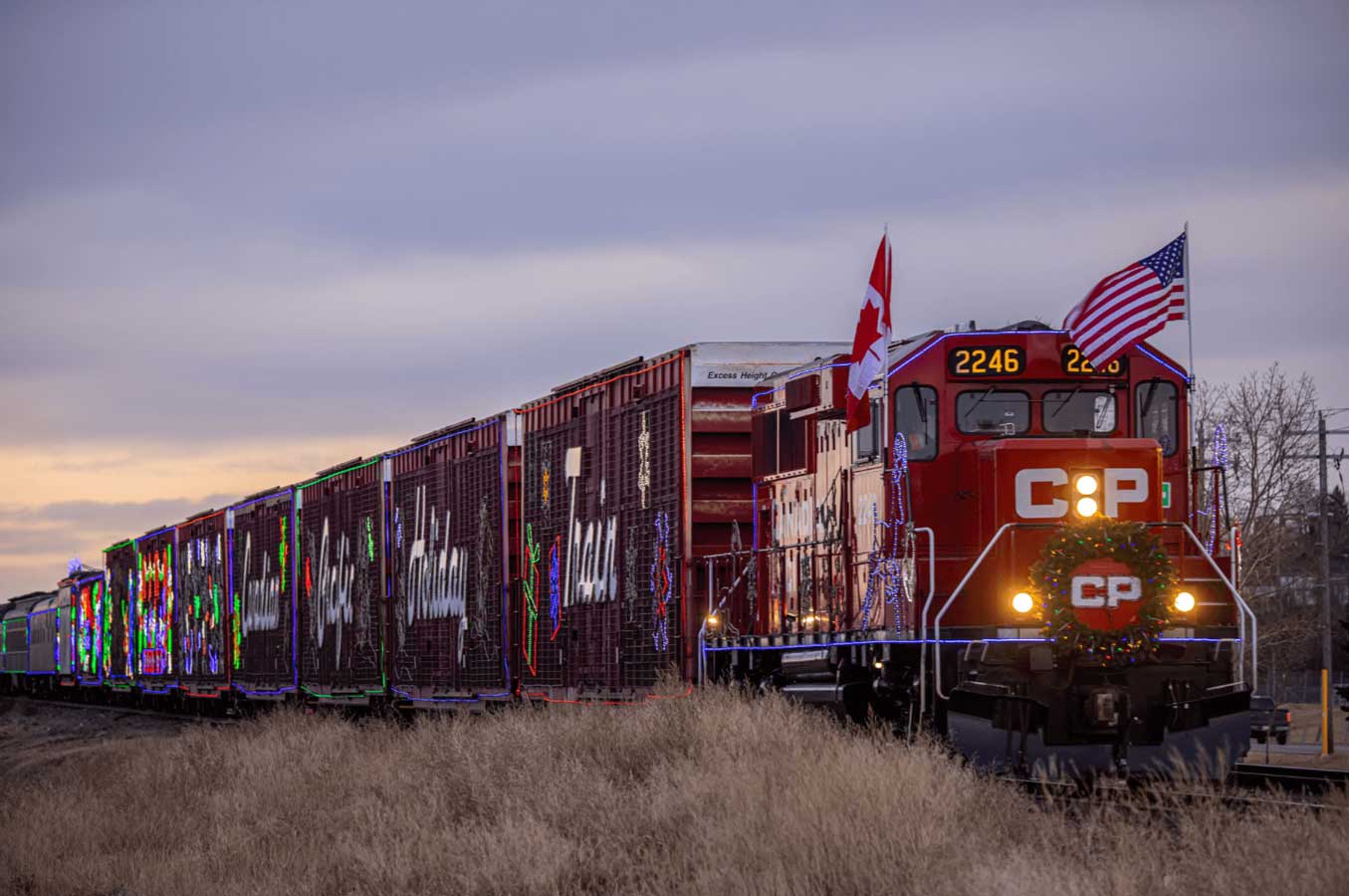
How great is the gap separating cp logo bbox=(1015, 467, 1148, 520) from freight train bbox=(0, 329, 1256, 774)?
22 millimetres

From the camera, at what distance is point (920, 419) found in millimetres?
13938

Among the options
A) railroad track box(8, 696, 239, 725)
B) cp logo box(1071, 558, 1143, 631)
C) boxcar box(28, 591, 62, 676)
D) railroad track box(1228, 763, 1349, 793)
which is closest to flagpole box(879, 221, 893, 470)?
cp logo box(1071, 558, 1143, 631)

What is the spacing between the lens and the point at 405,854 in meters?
11.6

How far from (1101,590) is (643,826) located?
400 centimetres

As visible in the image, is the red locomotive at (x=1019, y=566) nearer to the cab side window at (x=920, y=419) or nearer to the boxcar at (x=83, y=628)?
the cab side window at (x=920, y=419)


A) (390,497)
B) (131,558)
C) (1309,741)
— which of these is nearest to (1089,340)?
(390,497)

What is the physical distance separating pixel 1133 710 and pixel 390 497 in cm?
1668

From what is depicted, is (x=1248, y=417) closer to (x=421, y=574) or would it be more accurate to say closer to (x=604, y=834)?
(x=421, y=574)

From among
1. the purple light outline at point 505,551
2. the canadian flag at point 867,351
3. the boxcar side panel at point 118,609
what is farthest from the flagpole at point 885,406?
the boxcar side panel at point 118,609

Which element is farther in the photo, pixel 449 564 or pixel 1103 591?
pixel 449 564

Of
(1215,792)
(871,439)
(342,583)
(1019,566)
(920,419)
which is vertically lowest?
(1215,792)

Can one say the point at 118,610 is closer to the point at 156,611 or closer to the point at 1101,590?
the point at 156,611

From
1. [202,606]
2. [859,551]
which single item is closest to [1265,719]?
[859,551]

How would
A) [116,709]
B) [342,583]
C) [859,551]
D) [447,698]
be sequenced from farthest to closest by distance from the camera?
[116,709]
[342,583]
[447,698]
[859,551]
